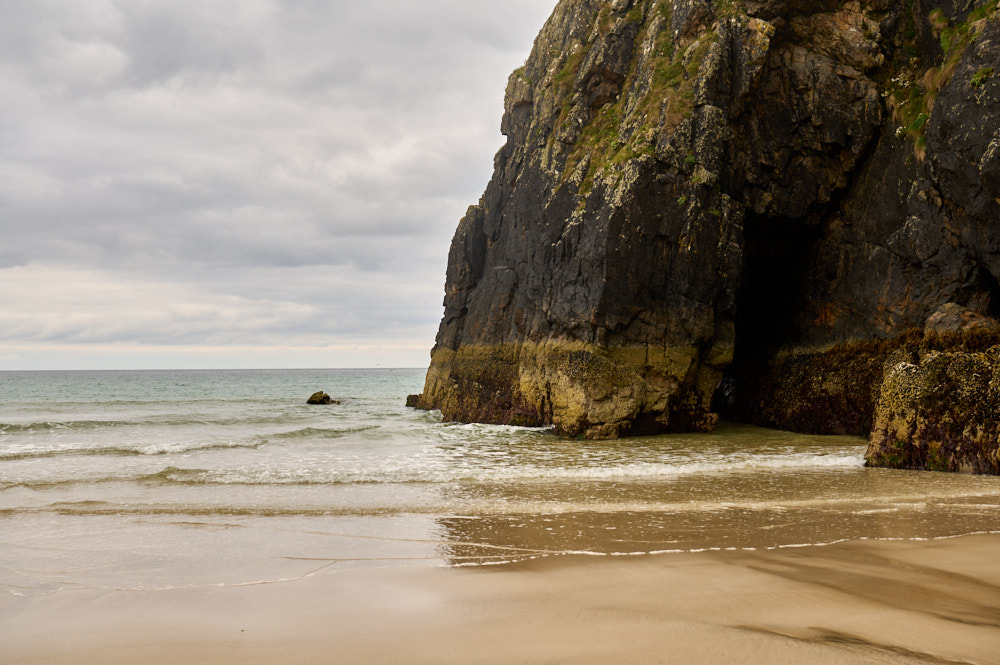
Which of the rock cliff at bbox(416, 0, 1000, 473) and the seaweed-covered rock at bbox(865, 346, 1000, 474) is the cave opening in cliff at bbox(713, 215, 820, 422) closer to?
the rock cliff at bbox(416, 0, 1000, 473)

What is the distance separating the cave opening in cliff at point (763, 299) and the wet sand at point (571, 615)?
14.7m

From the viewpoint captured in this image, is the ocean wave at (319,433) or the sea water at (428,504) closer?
the sea water at (428,504)

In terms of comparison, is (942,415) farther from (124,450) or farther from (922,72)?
(124,450)

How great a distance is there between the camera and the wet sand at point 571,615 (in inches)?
143

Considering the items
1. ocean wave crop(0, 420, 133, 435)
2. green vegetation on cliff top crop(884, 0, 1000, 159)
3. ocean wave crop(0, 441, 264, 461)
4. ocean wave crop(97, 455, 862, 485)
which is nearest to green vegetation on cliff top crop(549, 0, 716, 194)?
green vegetation on cliff top crop(884, 0, 1000, 159)

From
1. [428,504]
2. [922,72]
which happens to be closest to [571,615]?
[428,504]

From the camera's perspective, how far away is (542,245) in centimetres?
2216

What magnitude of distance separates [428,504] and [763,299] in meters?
16.0

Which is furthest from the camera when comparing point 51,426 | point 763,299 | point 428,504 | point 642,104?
point 51,426

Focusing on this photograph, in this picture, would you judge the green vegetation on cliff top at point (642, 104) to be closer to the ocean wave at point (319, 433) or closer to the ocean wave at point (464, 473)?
the ocean wave at point (464, 473)

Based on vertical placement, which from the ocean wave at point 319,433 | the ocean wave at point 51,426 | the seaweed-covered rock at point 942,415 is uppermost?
the seaweed-covered rock at point 942,415

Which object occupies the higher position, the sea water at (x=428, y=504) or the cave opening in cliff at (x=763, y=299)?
the cave opening in cliff at (x=763, y=299)

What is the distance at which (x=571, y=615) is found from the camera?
430cm

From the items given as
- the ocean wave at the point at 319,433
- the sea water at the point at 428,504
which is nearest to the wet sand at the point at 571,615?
the sea water at the point at 428,504
